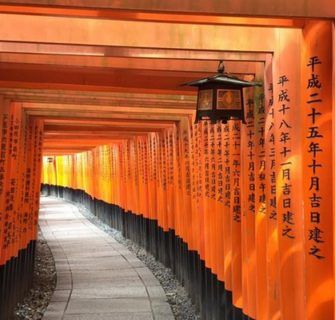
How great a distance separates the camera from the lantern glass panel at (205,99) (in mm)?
5863

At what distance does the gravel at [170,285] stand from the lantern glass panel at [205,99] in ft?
20.3

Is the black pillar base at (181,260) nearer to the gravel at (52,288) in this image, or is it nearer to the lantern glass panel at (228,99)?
the gravel at (52,288)

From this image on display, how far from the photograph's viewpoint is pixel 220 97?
231 inches

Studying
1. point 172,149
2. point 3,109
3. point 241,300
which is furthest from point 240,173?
point 172,149

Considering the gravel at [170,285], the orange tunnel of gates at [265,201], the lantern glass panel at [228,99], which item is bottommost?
the gravel at [170,285]

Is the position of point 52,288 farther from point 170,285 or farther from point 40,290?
point 170,285

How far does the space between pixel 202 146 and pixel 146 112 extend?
102 inches

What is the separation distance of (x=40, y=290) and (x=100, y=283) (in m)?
1.49

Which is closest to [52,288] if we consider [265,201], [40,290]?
[40,290]

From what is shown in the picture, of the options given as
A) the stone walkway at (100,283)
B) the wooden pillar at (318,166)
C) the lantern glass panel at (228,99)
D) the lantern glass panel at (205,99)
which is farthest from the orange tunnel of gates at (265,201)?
the stone walkway at (100,283)

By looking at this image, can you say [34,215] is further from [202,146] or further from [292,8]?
[292,8]

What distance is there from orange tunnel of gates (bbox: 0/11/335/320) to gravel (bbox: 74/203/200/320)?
312mm

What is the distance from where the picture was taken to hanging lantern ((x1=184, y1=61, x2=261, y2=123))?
5801 mm

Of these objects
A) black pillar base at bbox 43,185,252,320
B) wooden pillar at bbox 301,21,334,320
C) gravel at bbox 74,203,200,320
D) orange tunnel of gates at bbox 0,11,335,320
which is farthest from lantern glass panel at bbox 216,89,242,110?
gravel at bbox 74,203,200,320
